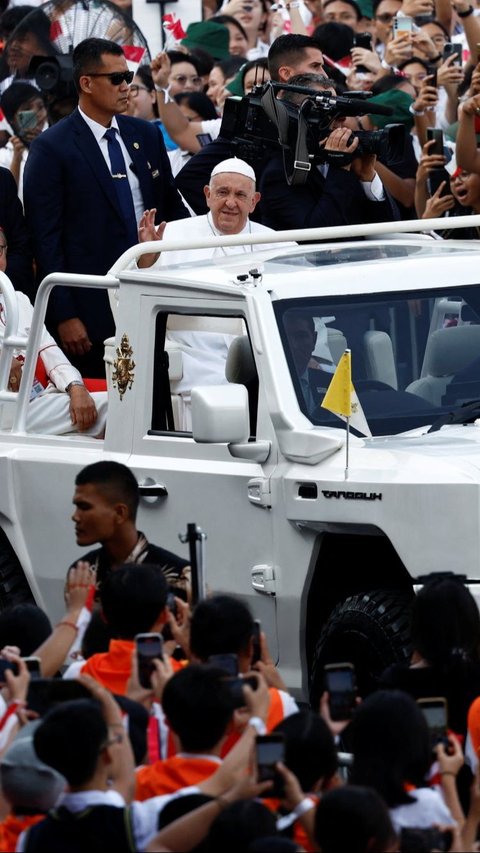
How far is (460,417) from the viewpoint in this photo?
8008mm

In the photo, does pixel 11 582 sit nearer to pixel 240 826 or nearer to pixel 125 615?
pixel 125 615

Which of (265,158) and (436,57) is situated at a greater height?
(436,57)

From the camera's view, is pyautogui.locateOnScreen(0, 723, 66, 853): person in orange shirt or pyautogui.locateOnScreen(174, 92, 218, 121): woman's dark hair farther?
pyautogui.locateOnScreen(174, 92, 218, 121): woman's dark hair

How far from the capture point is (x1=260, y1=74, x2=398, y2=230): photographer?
10.0 m

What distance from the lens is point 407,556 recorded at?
23.9ft

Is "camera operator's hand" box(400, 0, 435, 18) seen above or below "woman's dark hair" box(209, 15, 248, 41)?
below

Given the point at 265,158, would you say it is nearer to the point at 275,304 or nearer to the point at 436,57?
the point at 275,304

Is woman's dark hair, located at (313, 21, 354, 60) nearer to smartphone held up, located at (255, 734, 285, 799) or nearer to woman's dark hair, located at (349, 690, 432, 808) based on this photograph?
woman's dark hair, located at (349, 690, 432, 808)

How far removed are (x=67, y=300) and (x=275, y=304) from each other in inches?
81.9

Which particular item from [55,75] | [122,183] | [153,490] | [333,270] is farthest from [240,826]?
[55,75]

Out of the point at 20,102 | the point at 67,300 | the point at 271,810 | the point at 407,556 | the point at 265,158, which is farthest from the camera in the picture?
the point at 20,102

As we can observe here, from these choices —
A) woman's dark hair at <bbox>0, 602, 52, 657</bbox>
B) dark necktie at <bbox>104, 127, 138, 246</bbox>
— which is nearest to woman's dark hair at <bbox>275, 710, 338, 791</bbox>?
woman's dark hair at <bbox>0, 602, 52, 657</bbox>

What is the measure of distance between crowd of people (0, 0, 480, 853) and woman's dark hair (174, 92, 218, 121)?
0.05 metres

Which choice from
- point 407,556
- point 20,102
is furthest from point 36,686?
point 20,102
